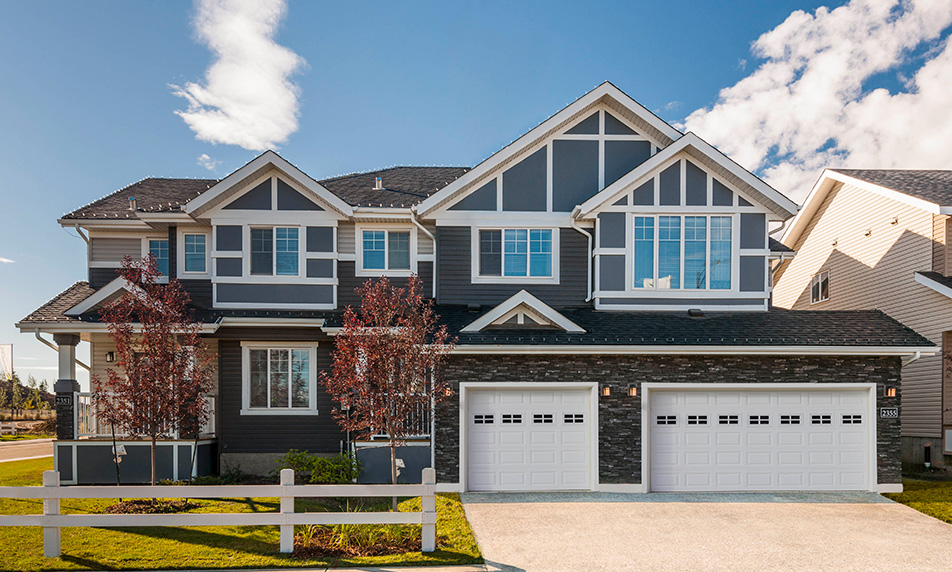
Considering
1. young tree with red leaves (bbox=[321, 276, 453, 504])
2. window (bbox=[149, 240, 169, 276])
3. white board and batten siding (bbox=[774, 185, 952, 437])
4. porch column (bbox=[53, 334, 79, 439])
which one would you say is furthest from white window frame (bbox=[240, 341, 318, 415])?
white board and batten siding (bbox=[774, 185, 952, 437])

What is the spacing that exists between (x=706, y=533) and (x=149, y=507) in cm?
941

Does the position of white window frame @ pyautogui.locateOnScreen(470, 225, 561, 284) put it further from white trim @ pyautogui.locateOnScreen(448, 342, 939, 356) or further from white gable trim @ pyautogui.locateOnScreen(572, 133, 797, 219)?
white trim @ pyautogui.locateOnScreen(448, 342, 939, 356)

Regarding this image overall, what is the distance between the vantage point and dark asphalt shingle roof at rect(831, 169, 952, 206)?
16.9m

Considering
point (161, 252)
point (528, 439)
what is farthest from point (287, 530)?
point (161, 252)

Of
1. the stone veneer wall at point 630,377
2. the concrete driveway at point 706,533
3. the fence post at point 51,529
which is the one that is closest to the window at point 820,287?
the stone veneer wall at point 630,377

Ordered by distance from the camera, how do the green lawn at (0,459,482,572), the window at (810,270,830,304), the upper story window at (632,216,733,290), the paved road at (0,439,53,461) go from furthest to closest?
the window at (810,270,830,304) → the paved road at (0,439,53,461) → the upper story window at (632,216,733,290) → the green lawn at (0,459,482,572)

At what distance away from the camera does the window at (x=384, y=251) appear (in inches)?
609

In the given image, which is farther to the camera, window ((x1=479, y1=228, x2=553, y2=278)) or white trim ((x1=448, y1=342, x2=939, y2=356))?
window ((x1=479, y1=228, x2=553, y2=278))

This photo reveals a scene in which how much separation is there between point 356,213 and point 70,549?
29.5ft

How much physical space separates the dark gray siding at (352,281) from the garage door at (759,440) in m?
6.06

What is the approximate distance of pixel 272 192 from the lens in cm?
1518

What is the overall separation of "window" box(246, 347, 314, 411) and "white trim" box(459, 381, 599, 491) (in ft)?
14.2

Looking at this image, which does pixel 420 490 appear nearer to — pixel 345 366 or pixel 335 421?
pixel 345 366

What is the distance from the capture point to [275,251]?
49.5 feet
